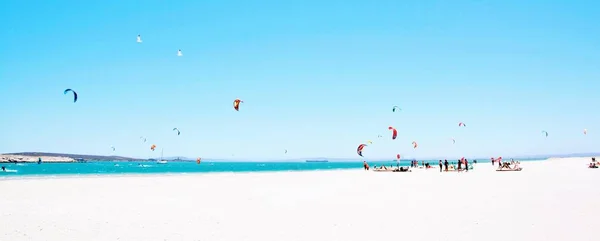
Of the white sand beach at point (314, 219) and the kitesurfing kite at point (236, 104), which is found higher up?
the kitesurfing kite at point (236, 104)

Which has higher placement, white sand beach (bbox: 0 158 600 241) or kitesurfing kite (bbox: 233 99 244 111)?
kitesurfing kite (bbox: 233 99 244 111)

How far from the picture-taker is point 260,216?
39.9 ft

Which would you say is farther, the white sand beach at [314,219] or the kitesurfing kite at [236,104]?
the kitesurfing kite at [236,104]

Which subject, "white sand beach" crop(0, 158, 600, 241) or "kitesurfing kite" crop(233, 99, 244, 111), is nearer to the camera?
"white sand beach" crop(0, 158, 600, 241)

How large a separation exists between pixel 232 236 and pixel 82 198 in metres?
11.5

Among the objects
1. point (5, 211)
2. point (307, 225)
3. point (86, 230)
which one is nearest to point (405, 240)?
point (307, 225)

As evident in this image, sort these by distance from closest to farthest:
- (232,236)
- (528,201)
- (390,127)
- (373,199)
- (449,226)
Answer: (232,236)
(449,226)
(528,201)
(373,199)
(390,127)

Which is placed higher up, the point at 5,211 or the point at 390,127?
the point at 390,127

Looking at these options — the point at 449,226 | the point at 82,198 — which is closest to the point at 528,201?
the point at 449,226

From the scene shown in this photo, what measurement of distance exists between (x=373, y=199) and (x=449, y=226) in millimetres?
6232

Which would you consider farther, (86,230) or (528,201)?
(528,201)

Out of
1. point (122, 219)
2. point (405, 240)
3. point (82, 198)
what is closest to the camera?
point (405, 240)

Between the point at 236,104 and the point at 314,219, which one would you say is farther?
the point at 236,104

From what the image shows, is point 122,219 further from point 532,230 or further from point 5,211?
point 532,230
